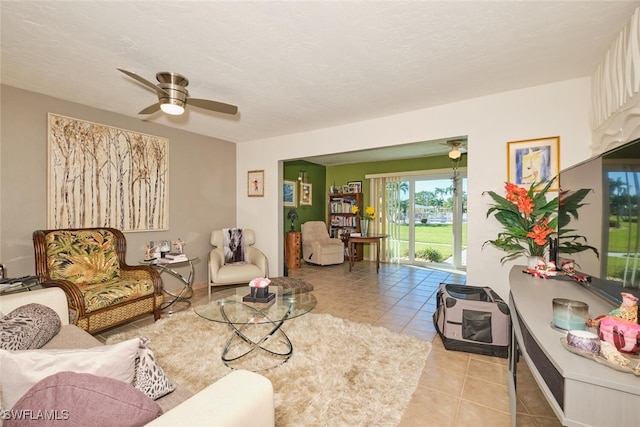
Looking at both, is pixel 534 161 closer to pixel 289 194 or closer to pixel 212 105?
pixel 212 105

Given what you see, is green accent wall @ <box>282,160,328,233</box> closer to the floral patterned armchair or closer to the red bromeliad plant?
the floral patterned armchair

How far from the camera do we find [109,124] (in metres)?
3.25

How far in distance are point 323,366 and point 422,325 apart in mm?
1319

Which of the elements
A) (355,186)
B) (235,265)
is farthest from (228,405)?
(355,186)

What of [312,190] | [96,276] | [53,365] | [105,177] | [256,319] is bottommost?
[256,319]

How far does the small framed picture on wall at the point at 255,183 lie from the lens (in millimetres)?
4590

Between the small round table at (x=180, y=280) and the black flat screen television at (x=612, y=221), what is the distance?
3588 mm

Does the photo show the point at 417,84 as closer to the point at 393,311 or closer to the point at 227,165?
the point at 393,311

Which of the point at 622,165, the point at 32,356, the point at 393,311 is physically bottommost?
the point at 393,311

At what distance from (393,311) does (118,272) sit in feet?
10.5

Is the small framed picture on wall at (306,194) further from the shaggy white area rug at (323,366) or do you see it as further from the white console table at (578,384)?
the white console table at (578,384)

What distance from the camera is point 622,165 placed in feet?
4.29

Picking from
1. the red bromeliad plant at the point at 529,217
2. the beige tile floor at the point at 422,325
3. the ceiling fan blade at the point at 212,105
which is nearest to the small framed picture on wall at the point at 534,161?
the red bromeliad plant at the point at 529,217

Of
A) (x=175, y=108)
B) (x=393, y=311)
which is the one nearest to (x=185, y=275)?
(x=175, y=108)
